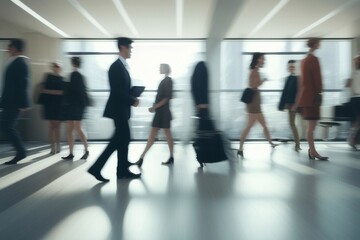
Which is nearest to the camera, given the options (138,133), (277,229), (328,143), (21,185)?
(277,229)

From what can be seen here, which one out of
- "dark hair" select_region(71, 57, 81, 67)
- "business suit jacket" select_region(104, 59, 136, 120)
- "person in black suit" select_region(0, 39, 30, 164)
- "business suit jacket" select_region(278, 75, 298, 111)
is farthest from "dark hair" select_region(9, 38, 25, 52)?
"business suit jacket" select_region(278, 75, 298, 111)

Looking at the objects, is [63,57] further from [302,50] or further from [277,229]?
[277,229]

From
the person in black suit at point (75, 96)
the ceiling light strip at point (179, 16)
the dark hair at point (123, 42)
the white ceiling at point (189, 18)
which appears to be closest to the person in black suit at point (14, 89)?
the person in black suit at point (75, 96)

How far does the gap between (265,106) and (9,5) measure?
20.6 feet

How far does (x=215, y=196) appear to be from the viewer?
3.05 metres

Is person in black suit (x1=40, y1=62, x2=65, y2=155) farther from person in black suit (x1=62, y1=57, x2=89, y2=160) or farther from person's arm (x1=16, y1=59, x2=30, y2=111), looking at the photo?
person's arm (x1=16, y1=59, x2=30, y2=111)

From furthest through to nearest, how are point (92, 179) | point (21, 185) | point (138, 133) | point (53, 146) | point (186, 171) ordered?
point (138, 133) < point (53, 146) < point (186, 171) < point (92, 179) < point (21, 185)

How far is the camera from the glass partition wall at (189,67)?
9.10m

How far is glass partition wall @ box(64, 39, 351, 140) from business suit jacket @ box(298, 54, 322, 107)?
408cm

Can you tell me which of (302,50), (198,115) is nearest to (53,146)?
(198,115)

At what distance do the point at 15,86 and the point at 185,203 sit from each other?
322 cm

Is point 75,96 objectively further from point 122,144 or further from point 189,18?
point 189,18

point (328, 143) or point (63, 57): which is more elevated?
point (63, 57)

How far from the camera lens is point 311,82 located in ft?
16.2
